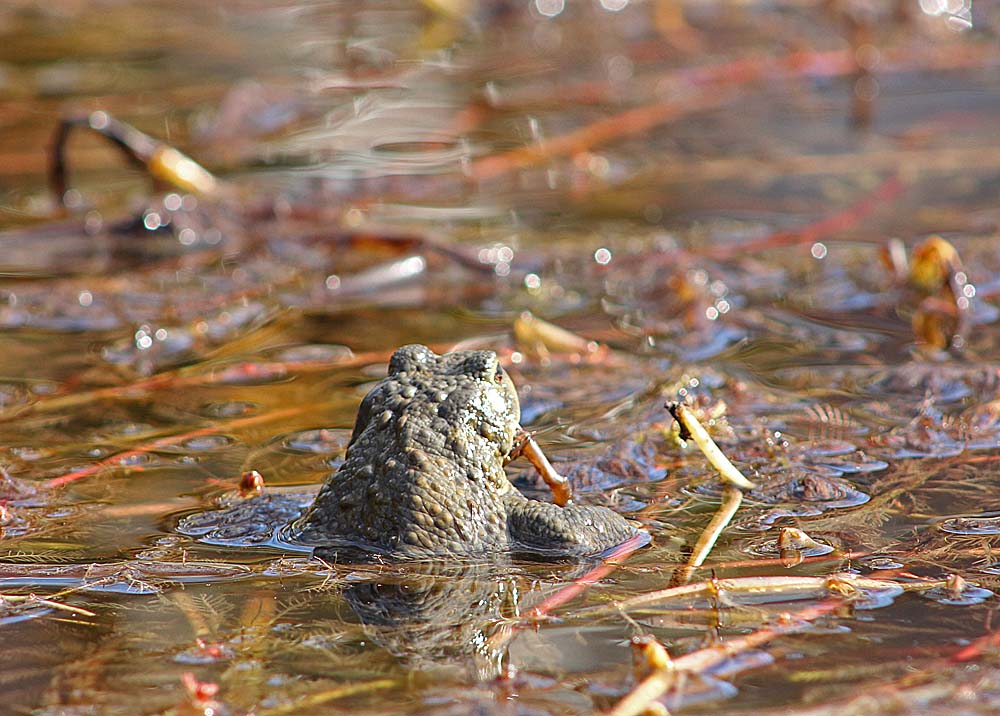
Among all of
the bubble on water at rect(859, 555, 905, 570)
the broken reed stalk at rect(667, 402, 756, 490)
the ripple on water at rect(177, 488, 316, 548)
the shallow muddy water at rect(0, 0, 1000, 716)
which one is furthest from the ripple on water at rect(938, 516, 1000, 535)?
the ripple on water at rect(177, 488, 316, 548)

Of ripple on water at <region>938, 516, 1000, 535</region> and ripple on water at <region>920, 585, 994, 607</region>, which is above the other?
ripple on water at <region>938, 516, 1000, 535</region>

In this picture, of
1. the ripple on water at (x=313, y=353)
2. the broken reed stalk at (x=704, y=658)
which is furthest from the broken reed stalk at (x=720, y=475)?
the ripple on water at (x=313, y=353)

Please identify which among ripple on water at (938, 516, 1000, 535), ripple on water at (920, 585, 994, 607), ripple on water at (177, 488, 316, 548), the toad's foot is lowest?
ripple on water at (920, 585, 994, 607)

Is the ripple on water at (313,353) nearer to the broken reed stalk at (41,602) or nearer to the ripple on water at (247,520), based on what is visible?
the ripple on water at (247,520)

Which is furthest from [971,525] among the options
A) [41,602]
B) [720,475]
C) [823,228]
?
[823,228]

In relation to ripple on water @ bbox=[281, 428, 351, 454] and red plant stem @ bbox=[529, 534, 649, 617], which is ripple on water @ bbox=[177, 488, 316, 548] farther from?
red plant stem @ bbox=[529, 534, 649, 617]

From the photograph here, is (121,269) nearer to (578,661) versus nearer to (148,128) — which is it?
(148,128)

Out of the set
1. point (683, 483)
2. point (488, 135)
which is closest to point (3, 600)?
point (683, 483)
